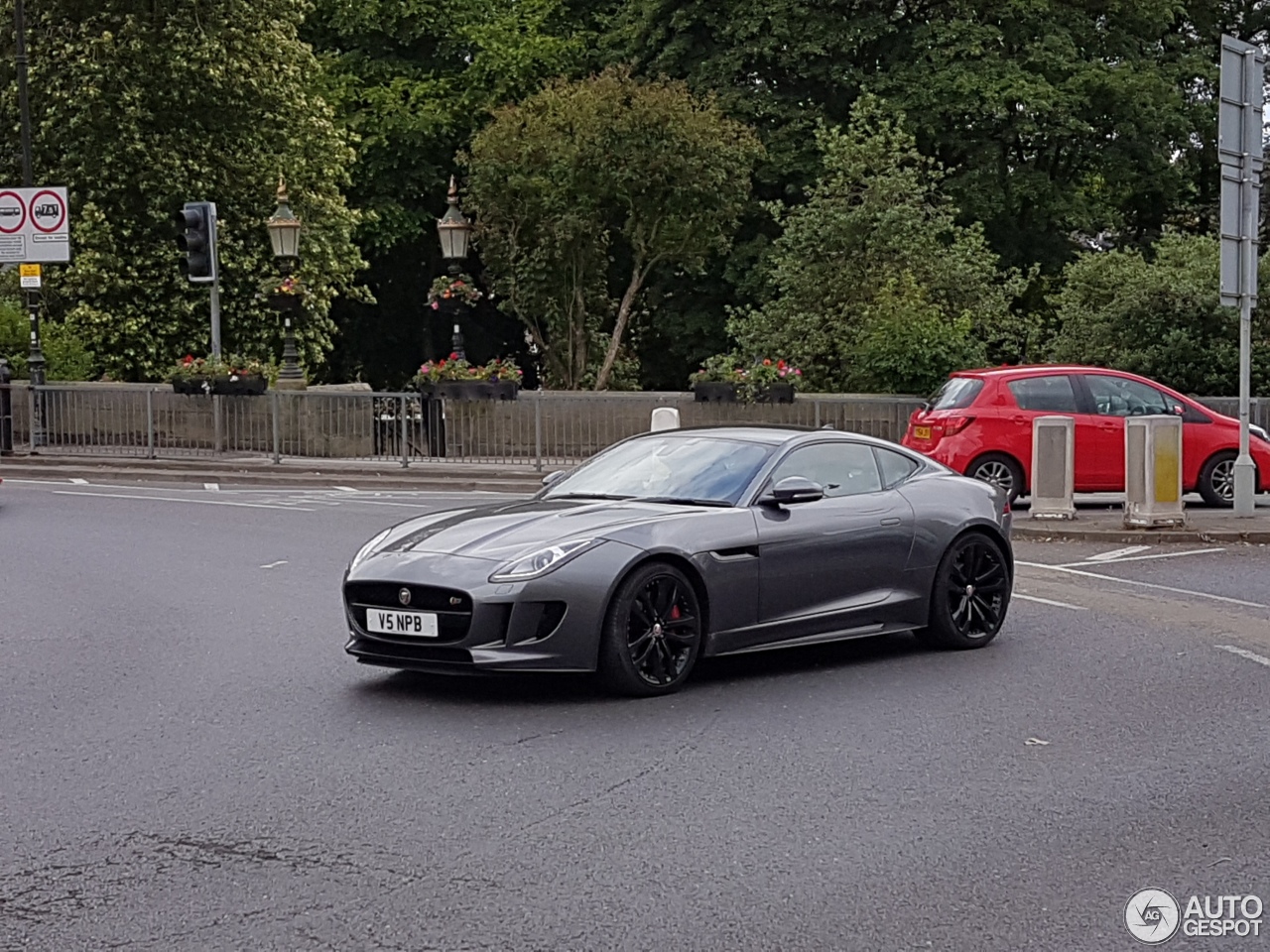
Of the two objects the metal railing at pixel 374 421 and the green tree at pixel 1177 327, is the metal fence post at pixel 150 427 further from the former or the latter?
the green tree at pixel 1177 327

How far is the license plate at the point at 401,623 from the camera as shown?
9175 mm

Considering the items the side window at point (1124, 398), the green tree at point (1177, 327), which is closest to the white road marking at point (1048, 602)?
the side window at point (1124, 398)

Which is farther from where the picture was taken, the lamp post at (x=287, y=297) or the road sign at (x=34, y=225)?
the road sign at (x=34, y=225)

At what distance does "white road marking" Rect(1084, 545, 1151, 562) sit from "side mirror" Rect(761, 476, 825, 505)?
6.80 metres

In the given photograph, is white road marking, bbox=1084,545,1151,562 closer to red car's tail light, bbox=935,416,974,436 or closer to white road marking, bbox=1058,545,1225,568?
white road marking, bbox=1058,545,1225,568

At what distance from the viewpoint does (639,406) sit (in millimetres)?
28438

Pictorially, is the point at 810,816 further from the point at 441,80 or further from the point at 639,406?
the point at 441,80

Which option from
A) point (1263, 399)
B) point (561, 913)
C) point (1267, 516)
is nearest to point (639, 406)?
point (1263, 399)

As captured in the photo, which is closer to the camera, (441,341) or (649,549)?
(649,549)

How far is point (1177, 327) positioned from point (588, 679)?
2116cm

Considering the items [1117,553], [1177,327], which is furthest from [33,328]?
[1117,553]

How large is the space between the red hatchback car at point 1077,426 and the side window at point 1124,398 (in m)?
0.01

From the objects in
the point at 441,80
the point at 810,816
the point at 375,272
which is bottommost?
the point at 810,816

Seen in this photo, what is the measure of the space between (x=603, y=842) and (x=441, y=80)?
141ft
